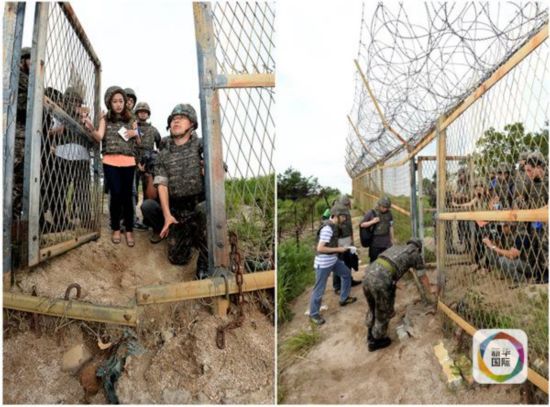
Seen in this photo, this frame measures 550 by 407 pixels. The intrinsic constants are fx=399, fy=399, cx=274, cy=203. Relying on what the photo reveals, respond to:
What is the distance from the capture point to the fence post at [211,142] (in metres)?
2.47

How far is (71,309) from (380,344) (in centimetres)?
253

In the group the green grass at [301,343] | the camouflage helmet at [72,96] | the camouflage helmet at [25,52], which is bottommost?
the green grass at [301,343]

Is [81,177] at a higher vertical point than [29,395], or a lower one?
higher

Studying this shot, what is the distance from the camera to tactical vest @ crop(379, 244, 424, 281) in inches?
144

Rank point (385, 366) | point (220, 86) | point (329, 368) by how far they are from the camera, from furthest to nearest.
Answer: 1. point (329, 368)
2. point (385, 366)
3. point (220, 86)

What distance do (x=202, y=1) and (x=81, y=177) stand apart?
1837 mm

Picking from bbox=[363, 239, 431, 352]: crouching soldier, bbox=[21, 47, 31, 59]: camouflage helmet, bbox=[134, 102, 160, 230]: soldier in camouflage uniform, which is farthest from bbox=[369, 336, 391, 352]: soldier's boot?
bbox=[21, 47, 31, 59]: camouflage helmet

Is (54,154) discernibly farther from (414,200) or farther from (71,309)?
(414,200)

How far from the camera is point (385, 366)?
326 cm

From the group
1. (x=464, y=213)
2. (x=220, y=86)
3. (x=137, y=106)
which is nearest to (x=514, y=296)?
(x=464, y=213)

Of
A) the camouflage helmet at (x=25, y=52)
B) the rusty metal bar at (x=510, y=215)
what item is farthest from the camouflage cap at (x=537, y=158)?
the camouflage helmet at (x=25, y=52)

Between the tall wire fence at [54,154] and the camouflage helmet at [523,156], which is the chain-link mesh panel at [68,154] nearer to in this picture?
the tall wire fence at [54,154]

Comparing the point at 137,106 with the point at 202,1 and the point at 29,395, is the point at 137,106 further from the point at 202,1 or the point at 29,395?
the point at 29,395

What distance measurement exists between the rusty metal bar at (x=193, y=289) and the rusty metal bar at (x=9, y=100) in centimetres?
85
